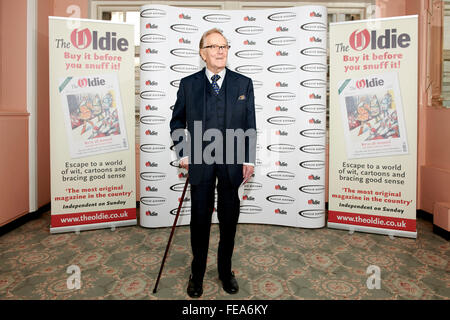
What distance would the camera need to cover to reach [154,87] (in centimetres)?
313

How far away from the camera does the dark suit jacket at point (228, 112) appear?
186cm

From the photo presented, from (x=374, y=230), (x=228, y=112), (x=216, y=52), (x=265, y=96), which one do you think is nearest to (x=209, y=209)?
(x=228, y=112)

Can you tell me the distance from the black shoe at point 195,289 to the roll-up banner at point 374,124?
1860 mm

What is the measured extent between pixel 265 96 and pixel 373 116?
111 cm

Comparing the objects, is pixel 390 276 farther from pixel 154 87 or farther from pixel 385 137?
pixel 154 87

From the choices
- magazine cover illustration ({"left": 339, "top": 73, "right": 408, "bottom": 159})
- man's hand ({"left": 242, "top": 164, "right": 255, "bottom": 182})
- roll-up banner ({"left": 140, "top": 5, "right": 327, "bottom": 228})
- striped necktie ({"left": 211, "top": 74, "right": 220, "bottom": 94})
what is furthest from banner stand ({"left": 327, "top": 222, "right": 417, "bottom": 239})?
striped necktie ({"left": 211, "top": 74, "right": 220, "bottom": 94})

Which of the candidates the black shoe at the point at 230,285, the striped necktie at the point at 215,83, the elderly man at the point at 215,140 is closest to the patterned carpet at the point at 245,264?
the black shoe at the point at 230,285

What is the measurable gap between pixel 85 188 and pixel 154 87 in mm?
1262

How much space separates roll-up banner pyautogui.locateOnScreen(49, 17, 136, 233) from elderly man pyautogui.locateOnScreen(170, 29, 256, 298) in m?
1.46

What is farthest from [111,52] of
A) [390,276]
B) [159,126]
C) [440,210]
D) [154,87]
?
[440,210]

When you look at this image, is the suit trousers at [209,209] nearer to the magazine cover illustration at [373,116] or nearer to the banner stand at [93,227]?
the banner stand at [93,227]

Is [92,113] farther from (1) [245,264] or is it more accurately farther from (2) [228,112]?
(1) [245,264]

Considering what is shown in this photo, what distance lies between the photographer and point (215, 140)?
1.81 metres

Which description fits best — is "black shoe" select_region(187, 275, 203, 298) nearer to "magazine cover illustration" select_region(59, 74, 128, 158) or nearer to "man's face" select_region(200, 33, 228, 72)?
"man's face" select_region(200, 33, 228, 72)
